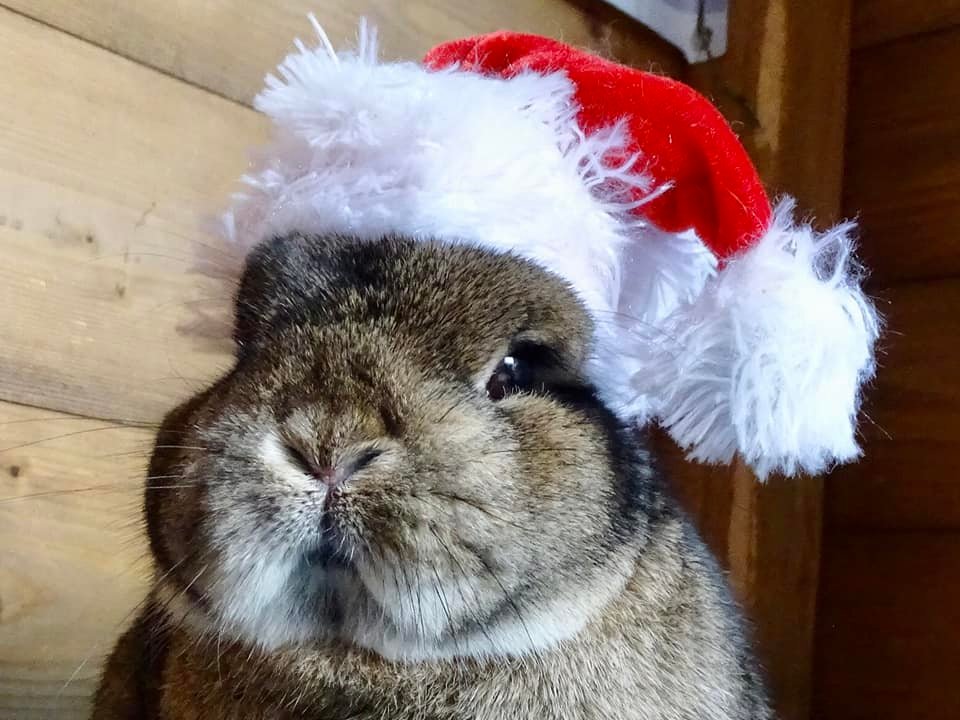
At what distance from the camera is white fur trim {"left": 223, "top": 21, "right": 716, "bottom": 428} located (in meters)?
0.72

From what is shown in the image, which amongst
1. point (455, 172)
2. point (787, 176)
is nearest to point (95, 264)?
point (455, 172)

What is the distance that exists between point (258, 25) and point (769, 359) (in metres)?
0.71

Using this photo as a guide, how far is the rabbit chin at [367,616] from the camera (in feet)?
Answer: 2.08

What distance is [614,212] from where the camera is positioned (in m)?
A: 0.81

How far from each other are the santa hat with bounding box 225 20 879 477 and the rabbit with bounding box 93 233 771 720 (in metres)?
0.03

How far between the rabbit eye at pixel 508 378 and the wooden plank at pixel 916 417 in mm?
767

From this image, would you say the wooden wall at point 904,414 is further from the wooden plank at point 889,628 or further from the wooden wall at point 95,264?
the wooden wall at point 95,264

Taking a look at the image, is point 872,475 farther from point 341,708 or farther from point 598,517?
point 341,708

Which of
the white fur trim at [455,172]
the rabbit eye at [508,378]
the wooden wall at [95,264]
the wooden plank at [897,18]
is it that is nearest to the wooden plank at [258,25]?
the wooden wall at [95,264]

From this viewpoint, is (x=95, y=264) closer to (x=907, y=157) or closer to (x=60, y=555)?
(x=60, y=555)

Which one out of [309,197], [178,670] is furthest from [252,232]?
[178,670]

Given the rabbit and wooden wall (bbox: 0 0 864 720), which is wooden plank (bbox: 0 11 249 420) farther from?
the rabbit

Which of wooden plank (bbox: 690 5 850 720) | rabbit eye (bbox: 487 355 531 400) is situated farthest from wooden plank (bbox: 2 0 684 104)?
rabbit eye (bbox: 487 355 531 400)

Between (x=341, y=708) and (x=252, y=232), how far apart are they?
34 centimetres
